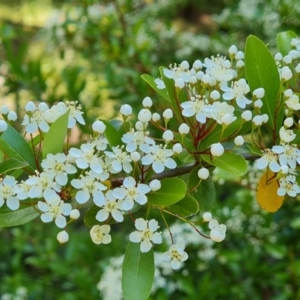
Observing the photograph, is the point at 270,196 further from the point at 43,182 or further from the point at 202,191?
the point at 43,182

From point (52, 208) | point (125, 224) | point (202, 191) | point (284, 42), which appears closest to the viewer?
point (52, 208)

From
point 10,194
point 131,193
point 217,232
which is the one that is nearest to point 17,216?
point 10,194

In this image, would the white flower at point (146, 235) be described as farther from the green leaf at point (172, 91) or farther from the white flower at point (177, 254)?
the green leaf at point (172, 91)

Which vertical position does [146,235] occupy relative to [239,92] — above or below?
below

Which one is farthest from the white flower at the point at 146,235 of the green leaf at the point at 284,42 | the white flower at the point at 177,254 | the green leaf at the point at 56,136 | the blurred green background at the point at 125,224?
the blurred green background at the point at 125,224

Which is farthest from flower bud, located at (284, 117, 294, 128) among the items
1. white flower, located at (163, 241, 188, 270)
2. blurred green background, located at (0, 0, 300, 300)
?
blurred green background, located at (0, 0, 300, 300)

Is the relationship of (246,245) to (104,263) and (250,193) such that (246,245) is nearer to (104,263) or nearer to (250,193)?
(250,193)
